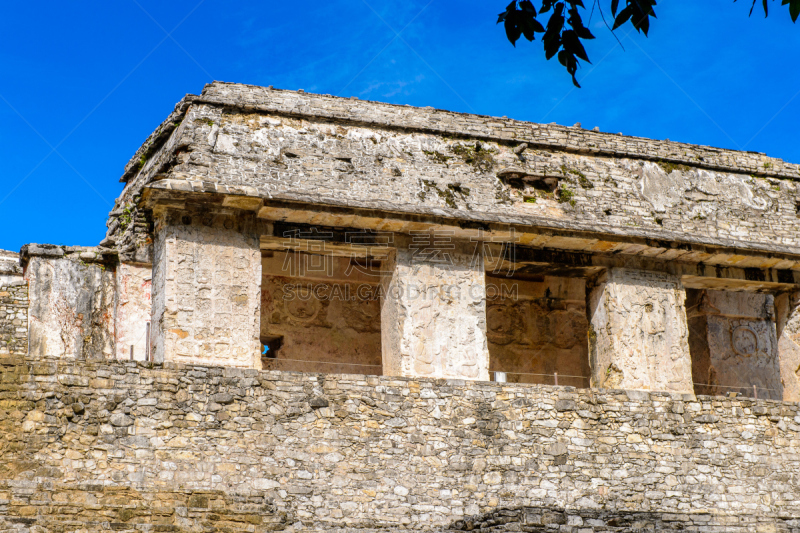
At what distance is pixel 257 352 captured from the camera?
1047cm

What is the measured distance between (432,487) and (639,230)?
3886mm

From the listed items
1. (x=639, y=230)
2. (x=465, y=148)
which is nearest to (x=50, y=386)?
(x=465, y=148)

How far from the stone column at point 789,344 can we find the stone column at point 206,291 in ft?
21.4

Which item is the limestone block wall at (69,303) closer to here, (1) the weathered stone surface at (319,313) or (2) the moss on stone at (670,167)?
(1) the weathered stone surface at (319,313)

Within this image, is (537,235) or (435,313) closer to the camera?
(435,313)

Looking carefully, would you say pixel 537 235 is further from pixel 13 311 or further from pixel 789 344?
pixel 13 311

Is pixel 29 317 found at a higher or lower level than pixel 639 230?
lower

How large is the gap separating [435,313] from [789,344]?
4707 mm

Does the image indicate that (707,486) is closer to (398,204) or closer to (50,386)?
(398,204)

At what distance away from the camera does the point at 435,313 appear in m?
11.2

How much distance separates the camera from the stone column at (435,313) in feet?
36.0

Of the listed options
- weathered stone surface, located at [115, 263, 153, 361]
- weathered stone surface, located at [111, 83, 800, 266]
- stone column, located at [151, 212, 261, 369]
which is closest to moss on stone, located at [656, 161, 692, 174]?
weathered stone surface, located at [111, 83, 800, 266]

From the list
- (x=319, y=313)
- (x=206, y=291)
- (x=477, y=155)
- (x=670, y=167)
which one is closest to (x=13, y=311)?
(x=206, y=291)

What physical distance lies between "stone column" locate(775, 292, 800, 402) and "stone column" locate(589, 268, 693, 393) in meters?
1.68
